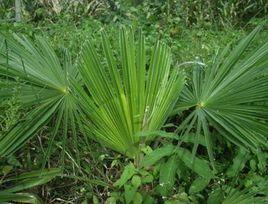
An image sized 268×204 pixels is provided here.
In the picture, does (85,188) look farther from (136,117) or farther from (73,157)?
(136,117)

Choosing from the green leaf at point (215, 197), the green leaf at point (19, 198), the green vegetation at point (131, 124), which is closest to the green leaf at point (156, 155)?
the green vegetation at point (131, 124)

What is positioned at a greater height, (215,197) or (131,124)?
(131,124)

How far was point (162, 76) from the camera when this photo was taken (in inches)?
106

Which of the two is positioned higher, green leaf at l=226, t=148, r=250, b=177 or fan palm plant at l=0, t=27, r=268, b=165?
fan palm plant at l=0, t=27, r=268, b=165

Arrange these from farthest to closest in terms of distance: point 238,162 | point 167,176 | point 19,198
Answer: point 238,162 < point 19,198 < point 167,176

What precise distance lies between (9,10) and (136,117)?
3.15m

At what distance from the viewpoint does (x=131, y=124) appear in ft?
8.52

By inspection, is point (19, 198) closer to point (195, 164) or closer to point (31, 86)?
point (31, 86)

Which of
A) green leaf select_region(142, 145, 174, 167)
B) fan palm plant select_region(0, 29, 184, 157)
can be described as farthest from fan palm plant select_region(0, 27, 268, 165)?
green leaf select_region(142, 145, 174, 167)

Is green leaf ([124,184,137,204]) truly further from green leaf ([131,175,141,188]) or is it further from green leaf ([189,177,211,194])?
green leaf ([189,177,211,194])

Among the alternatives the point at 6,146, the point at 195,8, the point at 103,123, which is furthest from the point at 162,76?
the point at 195,8

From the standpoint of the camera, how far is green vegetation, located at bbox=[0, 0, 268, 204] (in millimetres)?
2477

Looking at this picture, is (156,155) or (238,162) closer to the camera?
(156,155)

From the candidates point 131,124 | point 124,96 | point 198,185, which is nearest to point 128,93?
point 124,96
